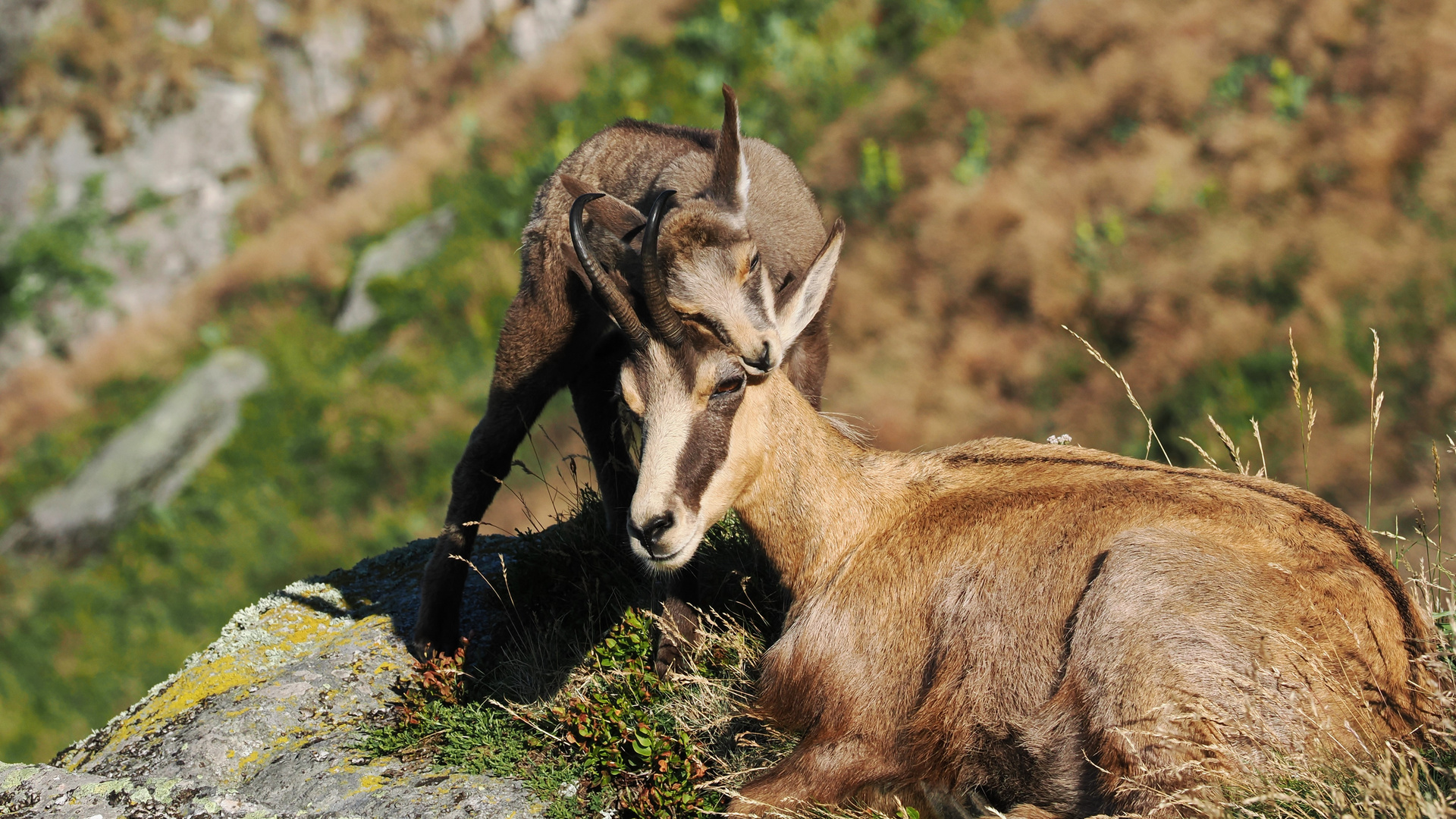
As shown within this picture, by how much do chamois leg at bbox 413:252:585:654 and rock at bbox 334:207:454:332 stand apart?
16112mm

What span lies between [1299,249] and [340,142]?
28229 mm

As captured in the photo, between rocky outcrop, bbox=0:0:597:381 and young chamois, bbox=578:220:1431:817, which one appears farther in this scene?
rocky outcrop, bbox=0:0:597:381

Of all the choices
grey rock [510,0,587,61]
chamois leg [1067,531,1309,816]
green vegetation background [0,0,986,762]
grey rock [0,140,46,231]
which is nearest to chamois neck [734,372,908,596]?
chamois leg [1067,531,1309,816]

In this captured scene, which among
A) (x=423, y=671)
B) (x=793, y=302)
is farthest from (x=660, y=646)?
(x=793, y=302)

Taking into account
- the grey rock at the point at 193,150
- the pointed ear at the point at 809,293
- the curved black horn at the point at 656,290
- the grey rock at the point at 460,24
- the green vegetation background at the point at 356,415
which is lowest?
the green vegetation background at the point at 356,415

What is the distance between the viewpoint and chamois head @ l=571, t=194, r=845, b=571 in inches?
160

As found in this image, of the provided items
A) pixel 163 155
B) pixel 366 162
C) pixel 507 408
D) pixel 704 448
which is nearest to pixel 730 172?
pixel 704 448

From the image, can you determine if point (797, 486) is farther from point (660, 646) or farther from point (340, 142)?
point (340, 142)

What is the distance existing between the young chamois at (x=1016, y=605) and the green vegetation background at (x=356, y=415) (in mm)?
14030

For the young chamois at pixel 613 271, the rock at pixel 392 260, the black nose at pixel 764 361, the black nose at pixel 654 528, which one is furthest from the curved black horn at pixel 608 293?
the rock at pixel 392 260

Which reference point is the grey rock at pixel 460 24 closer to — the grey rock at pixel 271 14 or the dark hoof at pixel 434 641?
the grey rock at pixel 271 14

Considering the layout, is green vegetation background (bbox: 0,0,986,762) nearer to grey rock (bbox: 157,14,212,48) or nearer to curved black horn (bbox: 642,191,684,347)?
grey rock (bbox: 157,14,212,48)

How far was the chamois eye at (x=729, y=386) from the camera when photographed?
4285 mm

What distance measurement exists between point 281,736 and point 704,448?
102 inches
